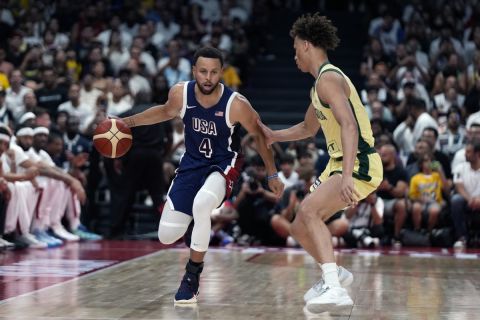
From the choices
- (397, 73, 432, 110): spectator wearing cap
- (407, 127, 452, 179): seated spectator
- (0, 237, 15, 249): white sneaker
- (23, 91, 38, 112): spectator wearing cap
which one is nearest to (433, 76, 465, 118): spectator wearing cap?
(397, 73, 432, 110): spectator wearing cap

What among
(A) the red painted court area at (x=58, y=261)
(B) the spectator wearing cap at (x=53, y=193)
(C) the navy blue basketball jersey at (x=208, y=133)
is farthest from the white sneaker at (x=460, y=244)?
(C) the navy blue basketball jersey at (x=208, y=133)

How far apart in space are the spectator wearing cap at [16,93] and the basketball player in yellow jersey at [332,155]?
8.44 meters

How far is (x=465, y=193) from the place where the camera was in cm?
Answer: 1288

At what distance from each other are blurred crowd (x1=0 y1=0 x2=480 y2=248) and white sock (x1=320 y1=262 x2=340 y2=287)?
545 cm

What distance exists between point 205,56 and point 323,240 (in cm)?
151

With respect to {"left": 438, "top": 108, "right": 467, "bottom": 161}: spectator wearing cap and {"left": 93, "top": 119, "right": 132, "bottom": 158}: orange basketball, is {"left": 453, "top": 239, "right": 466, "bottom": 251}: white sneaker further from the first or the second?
{"left": 93, "top": 119, "right": 132, "bottom": 158}: orange basketball

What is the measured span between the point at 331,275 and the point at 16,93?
9.33 m

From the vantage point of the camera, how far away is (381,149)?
1324cm

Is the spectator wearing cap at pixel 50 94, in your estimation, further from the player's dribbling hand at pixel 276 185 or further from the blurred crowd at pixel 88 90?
the player's dribbling hand at pixel 276 185

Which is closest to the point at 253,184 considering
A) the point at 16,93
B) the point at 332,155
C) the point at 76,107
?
the point at 76,107

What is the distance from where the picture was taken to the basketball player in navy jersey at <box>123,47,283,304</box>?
701 centimetres

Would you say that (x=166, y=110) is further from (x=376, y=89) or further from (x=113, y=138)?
(x=376, y=89)

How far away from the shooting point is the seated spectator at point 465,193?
12.8m

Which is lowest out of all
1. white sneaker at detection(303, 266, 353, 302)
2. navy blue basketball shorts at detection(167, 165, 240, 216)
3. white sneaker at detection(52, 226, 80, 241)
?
white sneaker at detection(52, 226, 80, 241)
